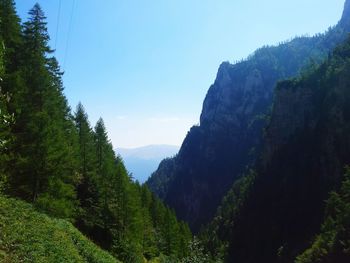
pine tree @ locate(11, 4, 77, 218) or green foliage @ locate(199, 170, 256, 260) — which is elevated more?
pine tree @ locate(11, 4, 77, 218)

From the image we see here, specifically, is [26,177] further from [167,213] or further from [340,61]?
[340,61]

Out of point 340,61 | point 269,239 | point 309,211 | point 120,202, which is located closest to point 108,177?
point 120,202

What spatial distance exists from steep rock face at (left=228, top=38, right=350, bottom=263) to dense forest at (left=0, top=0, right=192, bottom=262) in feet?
194

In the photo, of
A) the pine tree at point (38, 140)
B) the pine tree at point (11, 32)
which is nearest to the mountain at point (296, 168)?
the pine tree at point (38, 140)

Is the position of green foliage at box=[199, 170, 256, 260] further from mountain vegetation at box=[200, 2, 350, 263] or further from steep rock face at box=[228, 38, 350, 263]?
steep rock face at box=[228, 38, 350, 263]

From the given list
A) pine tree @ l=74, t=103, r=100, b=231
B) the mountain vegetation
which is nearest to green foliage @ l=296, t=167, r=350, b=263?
the mountain vegetation

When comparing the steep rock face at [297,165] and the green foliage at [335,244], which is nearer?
the green foliage at [335,244]

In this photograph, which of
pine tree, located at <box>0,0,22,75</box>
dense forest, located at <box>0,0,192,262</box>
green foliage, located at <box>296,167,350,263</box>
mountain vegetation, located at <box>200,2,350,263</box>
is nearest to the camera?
dense forest, located at <box>0,0,192,262</box>

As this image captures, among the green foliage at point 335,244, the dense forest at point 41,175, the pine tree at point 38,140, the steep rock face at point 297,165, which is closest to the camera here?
the dense forest at point 41,175

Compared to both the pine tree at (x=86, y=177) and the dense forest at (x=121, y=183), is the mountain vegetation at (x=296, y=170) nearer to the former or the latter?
the dense forest at (x=121, y=183)

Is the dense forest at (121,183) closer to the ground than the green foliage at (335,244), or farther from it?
farther from it

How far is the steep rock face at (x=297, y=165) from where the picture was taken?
11431cm

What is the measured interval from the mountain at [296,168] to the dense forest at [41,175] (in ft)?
192

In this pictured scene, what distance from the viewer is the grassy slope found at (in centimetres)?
1967
